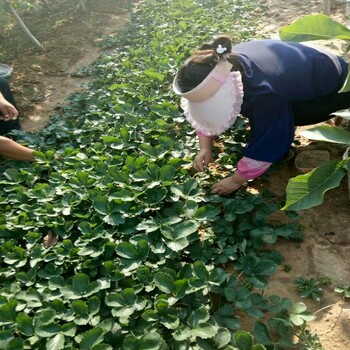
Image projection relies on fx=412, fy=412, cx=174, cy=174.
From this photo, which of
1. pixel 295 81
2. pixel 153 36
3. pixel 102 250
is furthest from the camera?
pixel 153 36

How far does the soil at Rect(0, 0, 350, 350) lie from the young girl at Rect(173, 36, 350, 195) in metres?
0.34

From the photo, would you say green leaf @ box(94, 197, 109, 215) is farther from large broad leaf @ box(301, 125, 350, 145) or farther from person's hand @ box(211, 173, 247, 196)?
large broad leaf @ box(301, 125, 350, 145)

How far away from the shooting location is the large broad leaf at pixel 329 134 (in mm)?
1574

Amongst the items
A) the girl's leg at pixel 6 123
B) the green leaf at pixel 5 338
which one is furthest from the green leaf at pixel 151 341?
the girl's leg at pixel 6 123

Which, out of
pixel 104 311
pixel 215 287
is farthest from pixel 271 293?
pixel 104 311

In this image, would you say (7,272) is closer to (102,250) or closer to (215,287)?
(102,250)

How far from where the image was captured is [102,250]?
181cm

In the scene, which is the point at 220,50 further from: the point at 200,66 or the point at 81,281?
the point at 81,281

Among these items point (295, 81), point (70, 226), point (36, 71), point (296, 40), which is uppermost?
point (296, 40)

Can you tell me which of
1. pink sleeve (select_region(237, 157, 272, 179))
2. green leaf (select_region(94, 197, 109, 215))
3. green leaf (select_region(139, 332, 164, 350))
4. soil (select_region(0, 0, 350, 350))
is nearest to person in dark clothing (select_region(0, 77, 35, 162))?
soil (select_region(0, 0, 350, 350))

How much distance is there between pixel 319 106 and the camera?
2.12 m

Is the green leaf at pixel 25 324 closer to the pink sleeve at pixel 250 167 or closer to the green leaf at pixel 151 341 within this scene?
the green leaf at pixel 151 341

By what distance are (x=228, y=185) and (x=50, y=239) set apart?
3.04 feet

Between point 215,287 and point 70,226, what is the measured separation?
78 cm
